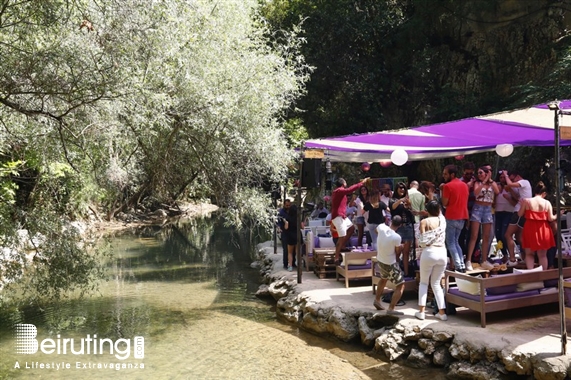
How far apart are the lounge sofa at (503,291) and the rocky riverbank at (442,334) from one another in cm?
21

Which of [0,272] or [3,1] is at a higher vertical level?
[3,1]

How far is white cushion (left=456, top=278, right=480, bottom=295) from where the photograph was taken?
6.38 m

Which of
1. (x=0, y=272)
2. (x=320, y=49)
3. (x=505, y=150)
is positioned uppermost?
(x=320, y=49)

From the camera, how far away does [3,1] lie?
5.34 m

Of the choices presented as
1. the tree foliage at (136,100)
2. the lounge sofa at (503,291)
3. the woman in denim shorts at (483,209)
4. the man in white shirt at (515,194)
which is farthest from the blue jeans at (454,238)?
the tree foliage at (136,100)

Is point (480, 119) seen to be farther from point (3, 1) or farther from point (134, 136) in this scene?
point (3, 1)

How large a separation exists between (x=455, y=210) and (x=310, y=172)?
2799 millimetres

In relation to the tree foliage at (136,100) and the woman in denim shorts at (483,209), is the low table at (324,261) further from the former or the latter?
the woman in denim shorts at (483,209)

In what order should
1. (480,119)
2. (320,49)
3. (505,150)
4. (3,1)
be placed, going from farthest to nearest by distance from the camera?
(320,49) < (505,150) < (480,119) < (3,1)

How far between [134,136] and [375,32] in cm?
1479

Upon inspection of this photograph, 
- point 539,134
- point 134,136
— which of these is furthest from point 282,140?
point 539,134

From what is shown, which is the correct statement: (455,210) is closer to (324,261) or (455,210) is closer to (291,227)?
(324,261)

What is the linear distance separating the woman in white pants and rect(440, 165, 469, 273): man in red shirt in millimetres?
875

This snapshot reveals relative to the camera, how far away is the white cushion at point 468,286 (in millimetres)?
6383
